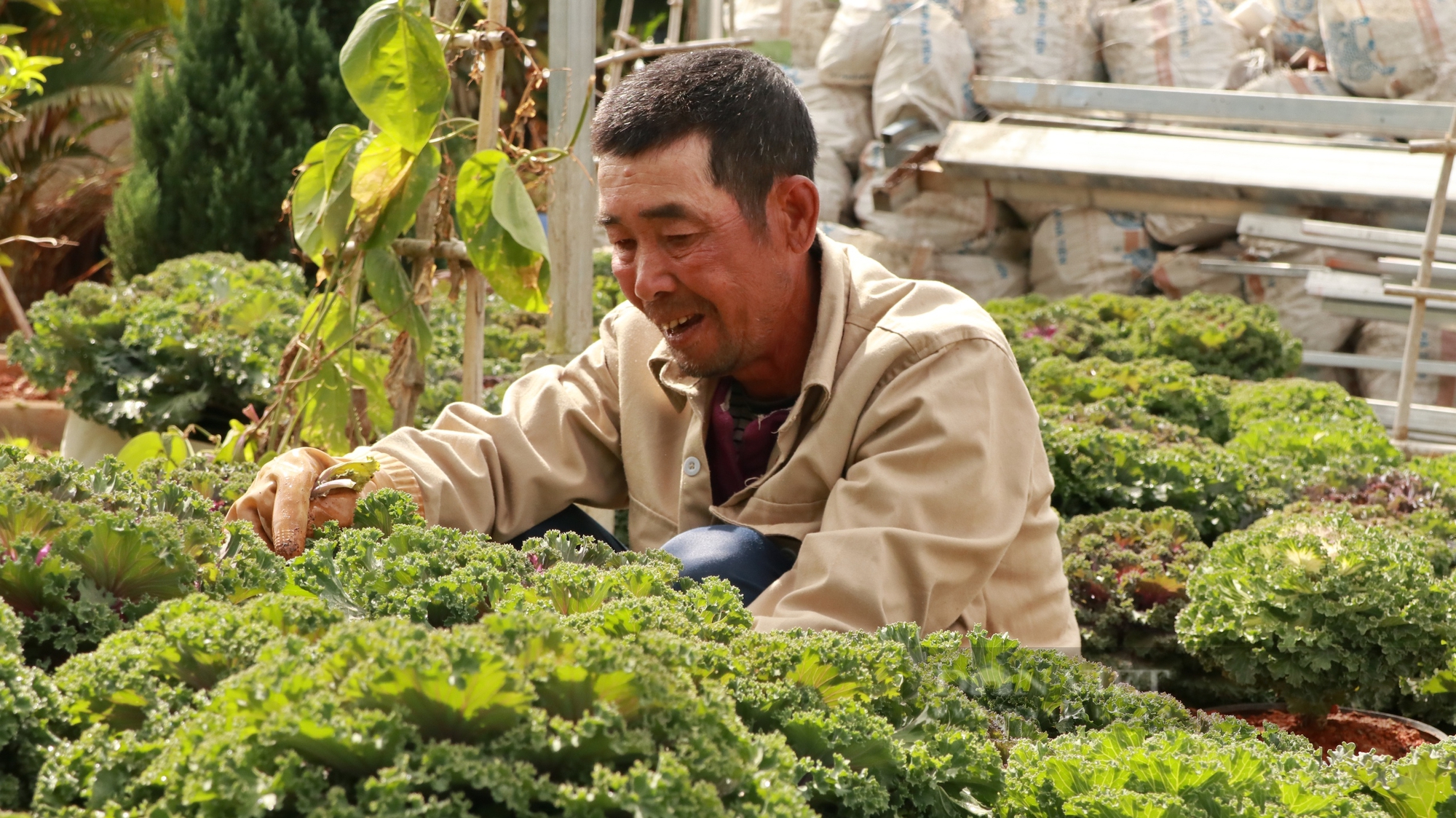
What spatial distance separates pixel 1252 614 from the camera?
3.03 meters

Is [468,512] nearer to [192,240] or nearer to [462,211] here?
[462,211]

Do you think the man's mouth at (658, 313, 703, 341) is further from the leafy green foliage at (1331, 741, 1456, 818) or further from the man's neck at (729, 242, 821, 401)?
the leafy green foliage at (1331, 741, 1456, 818)

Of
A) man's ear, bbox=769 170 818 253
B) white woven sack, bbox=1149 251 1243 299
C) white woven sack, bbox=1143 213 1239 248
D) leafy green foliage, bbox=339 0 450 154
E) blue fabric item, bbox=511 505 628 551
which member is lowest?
white woven sack, bbox=1149 251 1243 299

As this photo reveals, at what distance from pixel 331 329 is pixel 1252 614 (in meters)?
2.20

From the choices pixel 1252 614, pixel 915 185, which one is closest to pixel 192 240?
pixel 915 185

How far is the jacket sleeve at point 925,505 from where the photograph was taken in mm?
2180

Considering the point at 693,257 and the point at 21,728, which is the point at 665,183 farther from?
the point at 21,728

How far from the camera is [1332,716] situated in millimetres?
3219

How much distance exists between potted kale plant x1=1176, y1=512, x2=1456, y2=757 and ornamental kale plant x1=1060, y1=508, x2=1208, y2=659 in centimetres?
34

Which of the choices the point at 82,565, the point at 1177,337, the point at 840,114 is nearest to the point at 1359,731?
the point at 82,565

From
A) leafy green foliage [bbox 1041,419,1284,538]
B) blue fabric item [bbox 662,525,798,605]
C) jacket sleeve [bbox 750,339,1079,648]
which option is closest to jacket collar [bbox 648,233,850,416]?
jacket sleeve [bbox 750,339,1079,648]

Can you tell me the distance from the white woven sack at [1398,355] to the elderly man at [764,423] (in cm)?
590

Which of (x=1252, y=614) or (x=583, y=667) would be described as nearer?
(x=583, y=667)

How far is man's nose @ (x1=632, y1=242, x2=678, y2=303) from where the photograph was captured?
2.40 metres
